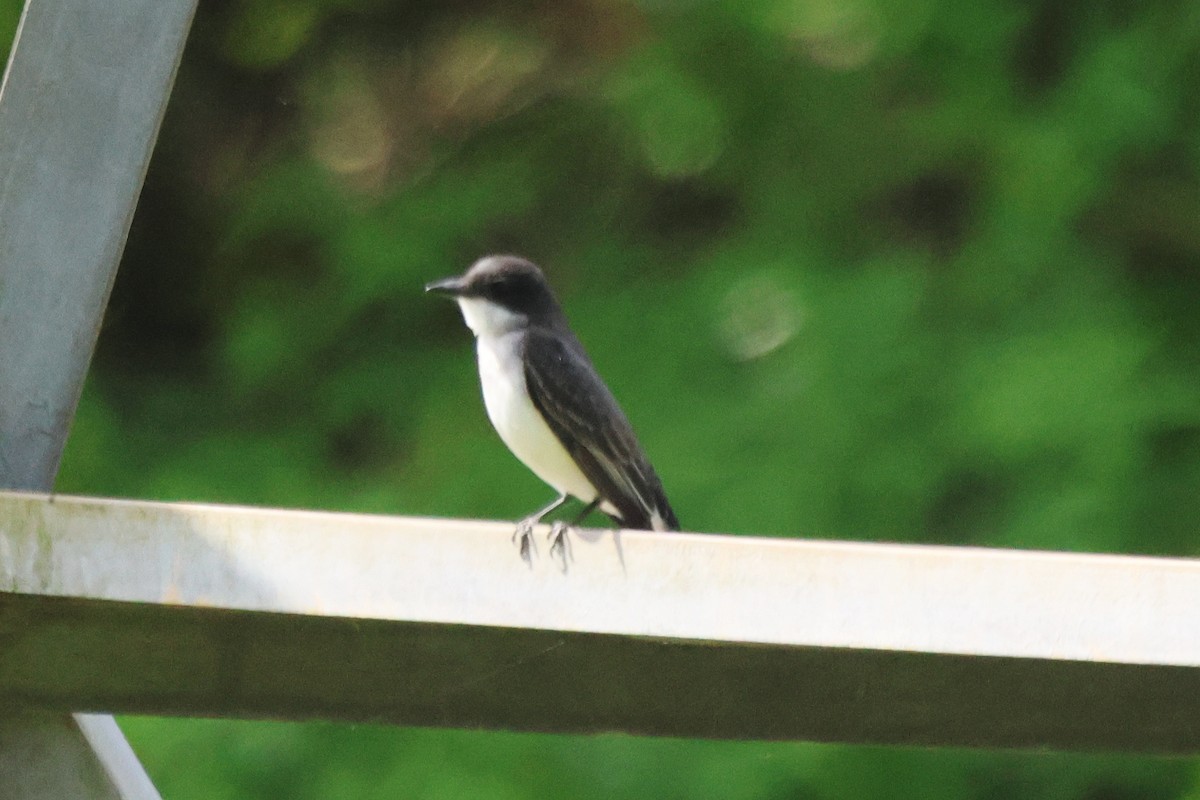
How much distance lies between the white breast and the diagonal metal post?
1.40 meters

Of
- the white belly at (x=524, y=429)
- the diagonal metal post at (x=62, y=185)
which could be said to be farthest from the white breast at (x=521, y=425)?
the diagonal metal post at (x=62, y=185)

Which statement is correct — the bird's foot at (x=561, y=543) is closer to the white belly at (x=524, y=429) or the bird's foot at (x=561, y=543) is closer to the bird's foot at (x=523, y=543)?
the bird's foot at (x=523, y=543)

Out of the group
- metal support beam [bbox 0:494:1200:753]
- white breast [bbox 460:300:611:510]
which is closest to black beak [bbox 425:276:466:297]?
white breast [bbox 460:300:611:510]

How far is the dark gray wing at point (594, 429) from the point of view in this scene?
291 cm

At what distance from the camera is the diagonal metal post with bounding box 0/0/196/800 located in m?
1.59

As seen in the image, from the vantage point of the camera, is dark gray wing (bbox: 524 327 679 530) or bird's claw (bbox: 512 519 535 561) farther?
dark gray wing (bbox: 524 327 679 530)

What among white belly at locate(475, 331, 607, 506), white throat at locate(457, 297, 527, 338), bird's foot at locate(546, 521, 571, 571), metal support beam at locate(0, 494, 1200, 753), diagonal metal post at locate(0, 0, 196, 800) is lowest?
metal support beam at locate(0, 494, 1200, 753)

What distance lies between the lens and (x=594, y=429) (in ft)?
9.78

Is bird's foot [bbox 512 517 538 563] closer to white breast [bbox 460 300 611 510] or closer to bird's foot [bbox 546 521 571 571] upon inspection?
bird's foot [bbox 546 521 571 571]

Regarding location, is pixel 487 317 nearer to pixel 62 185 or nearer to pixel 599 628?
pixel 62 185

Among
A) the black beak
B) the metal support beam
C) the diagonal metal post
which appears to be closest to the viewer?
the metal support beam

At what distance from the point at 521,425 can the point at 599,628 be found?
1.72m

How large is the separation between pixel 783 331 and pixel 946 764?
34.1 inches

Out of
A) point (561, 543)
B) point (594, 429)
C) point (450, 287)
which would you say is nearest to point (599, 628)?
point (561, 543)
